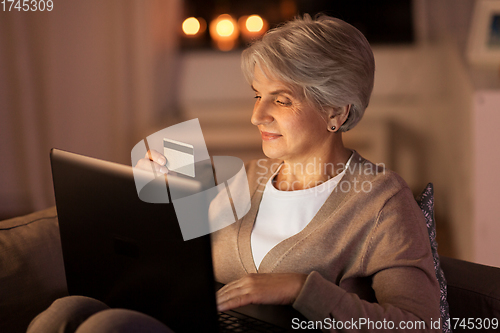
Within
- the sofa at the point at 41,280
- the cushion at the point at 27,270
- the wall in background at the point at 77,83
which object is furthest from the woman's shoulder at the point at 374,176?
the wall in background at the point at 77,83

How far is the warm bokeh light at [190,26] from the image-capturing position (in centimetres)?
340

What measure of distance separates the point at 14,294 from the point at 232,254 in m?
0.57

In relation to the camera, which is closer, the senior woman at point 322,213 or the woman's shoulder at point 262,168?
the senior woman at point 322,213

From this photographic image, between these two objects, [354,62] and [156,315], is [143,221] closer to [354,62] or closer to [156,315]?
[156,315]

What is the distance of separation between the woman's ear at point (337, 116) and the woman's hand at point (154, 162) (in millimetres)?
457

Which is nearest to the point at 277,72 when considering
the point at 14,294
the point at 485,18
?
the point at 14,294

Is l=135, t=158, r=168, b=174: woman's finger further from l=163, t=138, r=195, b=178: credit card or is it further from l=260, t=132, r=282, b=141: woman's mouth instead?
l=260, t=132, r=282, b=141: woman's mouth

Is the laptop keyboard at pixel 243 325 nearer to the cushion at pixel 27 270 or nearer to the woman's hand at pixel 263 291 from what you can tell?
the woman's hand at pixel 263 291

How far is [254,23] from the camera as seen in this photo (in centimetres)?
333

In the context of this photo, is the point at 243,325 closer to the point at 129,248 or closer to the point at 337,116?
the point at 129,248

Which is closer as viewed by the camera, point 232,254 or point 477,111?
point 232,254

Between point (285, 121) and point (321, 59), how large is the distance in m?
0.18

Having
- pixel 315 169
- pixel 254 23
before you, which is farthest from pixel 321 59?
pixel 254 23

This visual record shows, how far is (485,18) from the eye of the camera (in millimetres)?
2467
